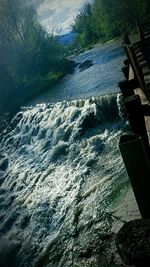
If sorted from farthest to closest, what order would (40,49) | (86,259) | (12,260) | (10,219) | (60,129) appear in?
(40,49) → (60,129) → (10,219) → (12,260) → (86,259)

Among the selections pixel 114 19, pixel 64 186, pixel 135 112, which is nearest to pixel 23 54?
pixel 114 19

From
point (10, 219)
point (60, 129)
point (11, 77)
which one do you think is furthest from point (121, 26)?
point (10, 219)

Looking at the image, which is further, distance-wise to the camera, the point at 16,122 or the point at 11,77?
the point at 11,77

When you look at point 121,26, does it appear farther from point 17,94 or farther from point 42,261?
point 42,261

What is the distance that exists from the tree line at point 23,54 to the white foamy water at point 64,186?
19233mm

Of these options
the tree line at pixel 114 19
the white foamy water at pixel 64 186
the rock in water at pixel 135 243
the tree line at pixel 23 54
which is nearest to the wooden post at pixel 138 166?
the rock in water at pixel 135 243

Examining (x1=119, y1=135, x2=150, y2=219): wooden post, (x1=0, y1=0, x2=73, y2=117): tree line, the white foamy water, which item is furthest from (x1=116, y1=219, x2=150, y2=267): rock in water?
(x1=0, y1=0, x2=73, y2=117): tree line

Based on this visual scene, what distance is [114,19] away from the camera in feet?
164

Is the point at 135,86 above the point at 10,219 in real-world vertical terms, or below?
above

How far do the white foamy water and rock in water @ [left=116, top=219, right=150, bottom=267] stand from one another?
12.4 feet

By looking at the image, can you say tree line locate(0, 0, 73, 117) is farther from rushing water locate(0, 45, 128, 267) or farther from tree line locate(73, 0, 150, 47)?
rushing water locate(0, 45, 128, 267)

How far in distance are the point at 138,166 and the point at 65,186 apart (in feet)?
23.1

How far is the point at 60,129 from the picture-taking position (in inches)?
613

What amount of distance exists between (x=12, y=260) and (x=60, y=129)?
25.7ft
